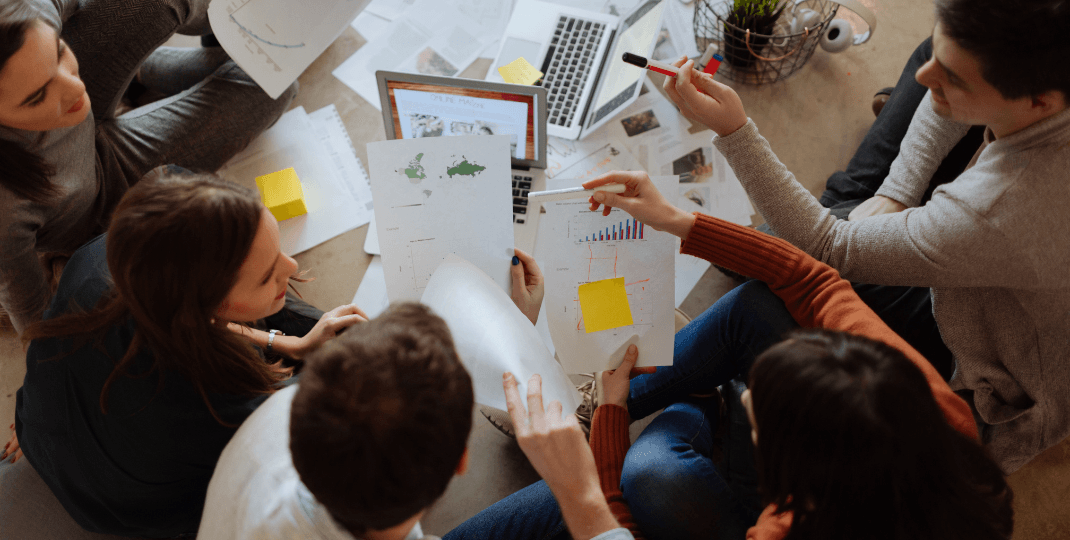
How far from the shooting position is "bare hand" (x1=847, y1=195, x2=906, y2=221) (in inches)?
46.5

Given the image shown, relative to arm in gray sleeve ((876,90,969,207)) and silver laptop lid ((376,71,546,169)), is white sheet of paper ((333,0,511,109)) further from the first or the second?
arm in gray sleeve ((876,90,969,207))

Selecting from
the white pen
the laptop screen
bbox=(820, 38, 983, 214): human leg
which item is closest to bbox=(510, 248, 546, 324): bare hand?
the white pen

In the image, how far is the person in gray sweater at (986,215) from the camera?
75 centimetres

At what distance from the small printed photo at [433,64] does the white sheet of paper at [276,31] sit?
0.19 metres

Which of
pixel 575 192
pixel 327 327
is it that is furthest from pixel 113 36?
pixel 575 192

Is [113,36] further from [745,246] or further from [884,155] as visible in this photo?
[884,155]

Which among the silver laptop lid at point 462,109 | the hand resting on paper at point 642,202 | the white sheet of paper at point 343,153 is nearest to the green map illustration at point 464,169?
the silver laptop lid at point 462,109

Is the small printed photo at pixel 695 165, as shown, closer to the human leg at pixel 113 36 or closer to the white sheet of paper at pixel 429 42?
the white sheet of paper at pixel 429 42

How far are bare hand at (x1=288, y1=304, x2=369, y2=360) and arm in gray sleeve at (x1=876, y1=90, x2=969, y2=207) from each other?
1.09m

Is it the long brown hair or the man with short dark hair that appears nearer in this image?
the man with short dark hair

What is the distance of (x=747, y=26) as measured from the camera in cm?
140

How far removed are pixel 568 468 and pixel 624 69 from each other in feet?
2.84

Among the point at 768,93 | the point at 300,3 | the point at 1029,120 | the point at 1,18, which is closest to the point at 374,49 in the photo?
the point at 300,3

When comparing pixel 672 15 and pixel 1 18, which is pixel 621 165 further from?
pixel 1 18
